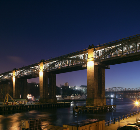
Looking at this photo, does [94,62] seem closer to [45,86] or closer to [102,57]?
[102,57]

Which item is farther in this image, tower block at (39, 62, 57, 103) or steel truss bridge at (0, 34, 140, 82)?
tower block at (39, 62, 57, 103)

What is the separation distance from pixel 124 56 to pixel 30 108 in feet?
177

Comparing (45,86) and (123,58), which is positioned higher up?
Answer: (123,58)

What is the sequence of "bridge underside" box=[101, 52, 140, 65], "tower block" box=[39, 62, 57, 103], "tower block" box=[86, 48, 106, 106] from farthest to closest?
"tower block" box=[39, 62, 57, 103]
"tower block" box=[86, 48, 106, 106]
"bridge underside" box=[101, 52, 140, 65]

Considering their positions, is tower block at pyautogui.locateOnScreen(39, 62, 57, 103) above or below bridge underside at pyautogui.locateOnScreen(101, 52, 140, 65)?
below

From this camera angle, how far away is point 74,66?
79000 millimetres

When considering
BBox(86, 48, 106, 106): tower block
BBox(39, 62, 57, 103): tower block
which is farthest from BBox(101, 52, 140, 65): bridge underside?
BBox(39, 62, 57, 103): tower block

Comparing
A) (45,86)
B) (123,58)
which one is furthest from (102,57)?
(45,86)

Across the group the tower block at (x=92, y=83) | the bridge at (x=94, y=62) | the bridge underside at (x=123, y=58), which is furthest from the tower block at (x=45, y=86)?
the bridge underside at (x=123, y=58)

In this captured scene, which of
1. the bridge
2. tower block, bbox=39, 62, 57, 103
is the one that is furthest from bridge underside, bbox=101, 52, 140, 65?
tower block, bbox=39, 62, 57, 103

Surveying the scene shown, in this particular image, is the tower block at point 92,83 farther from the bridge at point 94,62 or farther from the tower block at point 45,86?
the tower block at point 45,86

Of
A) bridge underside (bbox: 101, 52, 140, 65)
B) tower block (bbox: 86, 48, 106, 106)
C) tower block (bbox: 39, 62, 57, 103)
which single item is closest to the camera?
bridge underside (bbox: 101, 52, 140, 65)

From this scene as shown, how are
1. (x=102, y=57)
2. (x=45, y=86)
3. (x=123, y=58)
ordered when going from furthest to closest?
1. (x=45, y=86)
2. (x=102, y=57)
3. (x=123, y=58)

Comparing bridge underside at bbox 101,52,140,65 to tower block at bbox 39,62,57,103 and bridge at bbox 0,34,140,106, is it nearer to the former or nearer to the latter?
bridge at bbox 0,34,140,106
